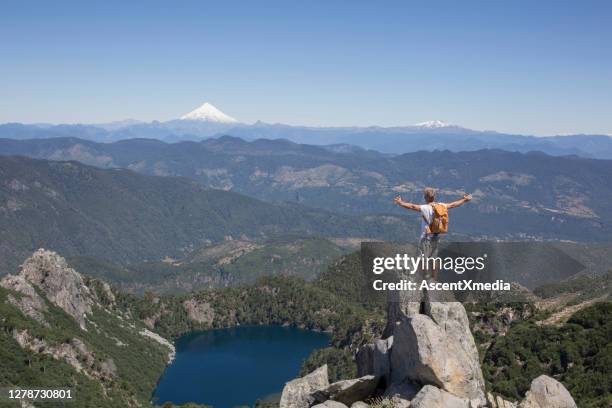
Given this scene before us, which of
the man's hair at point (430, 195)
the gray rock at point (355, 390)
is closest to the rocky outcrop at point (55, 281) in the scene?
the gray rock at point (355, 390)

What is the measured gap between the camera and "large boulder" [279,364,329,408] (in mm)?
34066

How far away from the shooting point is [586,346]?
81312 millimetres

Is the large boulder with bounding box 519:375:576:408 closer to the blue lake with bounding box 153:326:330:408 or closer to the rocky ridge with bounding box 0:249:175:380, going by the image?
the rocky ridge with bounding box 0:249:175:380

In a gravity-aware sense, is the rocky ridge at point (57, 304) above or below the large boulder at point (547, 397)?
below

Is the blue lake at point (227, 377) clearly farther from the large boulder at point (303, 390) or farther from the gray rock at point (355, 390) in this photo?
the gray rock at point (355, 390)

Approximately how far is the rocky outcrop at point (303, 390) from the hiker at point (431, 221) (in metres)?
12.1

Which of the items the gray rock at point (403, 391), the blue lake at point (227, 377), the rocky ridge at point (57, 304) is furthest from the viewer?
the blue lake at point (227, 377)

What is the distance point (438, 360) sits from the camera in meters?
25.5

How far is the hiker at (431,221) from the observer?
25.6 metres

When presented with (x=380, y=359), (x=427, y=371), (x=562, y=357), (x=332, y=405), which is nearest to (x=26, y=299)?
(x=562, y=357)

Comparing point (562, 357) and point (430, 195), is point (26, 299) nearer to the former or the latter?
point (562, 357)

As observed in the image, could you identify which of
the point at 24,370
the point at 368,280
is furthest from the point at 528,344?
the point at 24,370

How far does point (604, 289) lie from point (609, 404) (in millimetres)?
85938

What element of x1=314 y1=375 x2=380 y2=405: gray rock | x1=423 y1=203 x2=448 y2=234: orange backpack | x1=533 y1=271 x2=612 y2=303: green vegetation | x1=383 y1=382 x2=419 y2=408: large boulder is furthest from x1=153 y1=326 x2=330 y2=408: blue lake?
x1=423 y1=203 x2=448 y2=234: orange backpack
